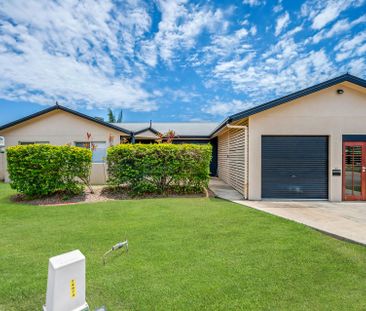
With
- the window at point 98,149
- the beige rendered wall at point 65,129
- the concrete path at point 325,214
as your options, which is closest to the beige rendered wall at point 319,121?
the concrete path at point 325,214

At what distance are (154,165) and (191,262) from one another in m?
5.77

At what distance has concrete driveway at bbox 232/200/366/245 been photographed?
4.81m

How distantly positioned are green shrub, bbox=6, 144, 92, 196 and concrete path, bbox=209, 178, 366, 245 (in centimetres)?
605

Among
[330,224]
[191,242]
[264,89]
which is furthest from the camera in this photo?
[264,89]

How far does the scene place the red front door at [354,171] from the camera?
8211mm

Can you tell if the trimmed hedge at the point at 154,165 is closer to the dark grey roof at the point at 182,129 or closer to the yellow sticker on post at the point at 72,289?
the yellow sticker on post at the point at 72,289

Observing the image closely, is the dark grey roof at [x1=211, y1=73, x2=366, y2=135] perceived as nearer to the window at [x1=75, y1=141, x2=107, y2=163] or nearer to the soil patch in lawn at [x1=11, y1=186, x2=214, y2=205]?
the soil patch in lawn at [x1=11, y1=186, x2=214, y2=205]

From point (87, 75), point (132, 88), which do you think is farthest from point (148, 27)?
point (132, 88)

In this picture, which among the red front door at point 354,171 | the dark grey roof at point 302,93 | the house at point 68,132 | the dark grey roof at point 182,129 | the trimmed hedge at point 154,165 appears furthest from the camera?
the dark grey roof at point 182,129

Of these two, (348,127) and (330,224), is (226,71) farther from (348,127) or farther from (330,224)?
(330,224)

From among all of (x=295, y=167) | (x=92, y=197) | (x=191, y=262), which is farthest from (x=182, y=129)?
(x=191, y=262)

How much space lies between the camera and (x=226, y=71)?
49.4 ft

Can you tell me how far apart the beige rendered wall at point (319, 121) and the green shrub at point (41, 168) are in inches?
276

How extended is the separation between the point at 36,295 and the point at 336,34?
15229 mm
